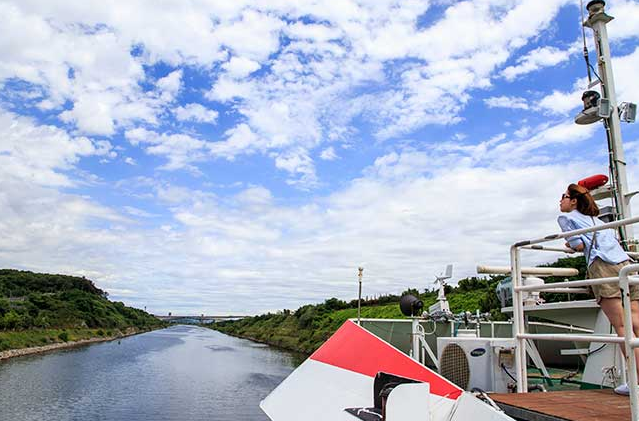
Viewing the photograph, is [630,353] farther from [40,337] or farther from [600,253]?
[40,337]

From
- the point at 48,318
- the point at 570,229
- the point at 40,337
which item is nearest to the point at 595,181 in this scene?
the point at 570,229

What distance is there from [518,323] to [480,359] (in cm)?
81

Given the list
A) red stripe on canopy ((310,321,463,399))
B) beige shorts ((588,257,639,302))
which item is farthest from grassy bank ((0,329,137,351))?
beige shorts ((588,257,639,302))

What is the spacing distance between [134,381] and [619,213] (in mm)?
35644

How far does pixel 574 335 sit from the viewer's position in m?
3.49

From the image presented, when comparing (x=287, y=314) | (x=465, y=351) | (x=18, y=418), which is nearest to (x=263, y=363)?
(x=18, y=418)

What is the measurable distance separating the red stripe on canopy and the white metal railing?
0.79 m

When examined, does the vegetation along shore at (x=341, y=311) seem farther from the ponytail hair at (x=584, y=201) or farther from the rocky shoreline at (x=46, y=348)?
the rocky shoreline at (x=46, y=348)

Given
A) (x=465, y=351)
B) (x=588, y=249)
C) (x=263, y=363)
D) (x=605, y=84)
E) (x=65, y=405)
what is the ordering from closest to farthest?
(x=588, y=249) → (x=465, y=351) → (x=605, y=84) → (x=65, y=405) → (x=263, y=363)

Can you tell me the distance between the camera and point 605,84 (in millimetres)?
6293

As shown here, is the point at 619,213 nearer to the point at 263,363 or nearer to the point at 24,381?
the point at 24,381

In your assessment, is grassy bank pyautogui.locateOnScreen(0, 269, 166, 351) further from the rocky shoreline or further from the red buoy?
the red buoy

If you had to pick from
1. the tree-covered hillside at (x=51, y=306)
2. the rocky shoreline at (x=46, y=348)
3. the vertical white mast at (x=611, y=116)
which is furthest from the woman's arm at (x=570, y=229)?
the tree-covered hillside at (x=51, y=306)

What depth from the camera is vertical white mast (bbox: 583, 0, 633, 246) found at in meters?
5.69
